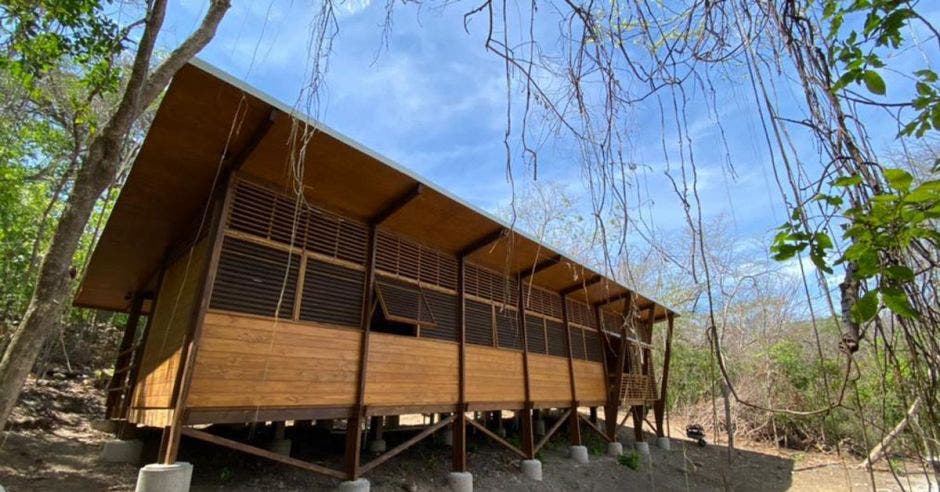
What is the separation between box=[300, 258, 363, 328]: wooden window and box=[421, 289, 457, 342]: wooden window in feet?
4.16

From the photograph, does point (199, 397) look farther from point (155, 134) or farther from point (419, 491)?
point (419, 491)

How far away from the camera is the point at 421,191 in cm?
574

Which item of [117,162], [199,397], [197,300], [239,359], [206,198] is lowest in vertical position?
[199,397]

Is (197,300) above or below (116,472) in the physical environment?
above

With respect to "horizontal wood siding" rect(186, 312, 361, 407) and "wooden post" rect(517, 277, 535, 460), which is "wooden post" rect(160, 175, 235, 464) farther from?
"wooden post" rect(517, 277, 535, 460)

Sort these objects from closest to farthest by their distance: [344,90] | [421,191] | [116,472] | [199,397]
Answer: [344,90]
[199,397]
[421,191]
[116,472]

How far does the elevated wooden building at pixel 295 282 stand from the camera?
14.7 feet

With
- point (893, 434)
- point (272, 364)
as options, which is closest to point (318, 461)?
point (272, 364)

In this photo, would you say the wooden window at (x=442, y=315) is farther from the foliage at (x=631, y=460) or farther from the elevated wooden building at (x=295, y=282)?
the foliage at (x=631, y=460)

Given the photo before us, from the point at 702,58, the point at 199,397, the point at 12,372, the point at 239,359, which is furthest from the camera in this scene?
the point at 239,359

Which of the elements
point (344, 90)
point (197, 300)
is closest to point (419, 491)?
point (197, 300)

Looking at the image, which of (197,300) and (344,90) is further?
(197,300)

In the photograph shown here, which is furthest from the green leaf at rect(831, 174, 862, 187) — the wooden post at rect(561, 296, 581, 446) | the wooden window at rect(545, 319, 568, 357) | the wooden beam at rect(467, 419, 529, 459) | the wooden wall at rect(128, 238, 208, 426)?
the wooden post at rect(561, 296, 581, 446)

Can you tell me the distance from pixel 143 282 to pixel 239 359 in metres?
6.10
